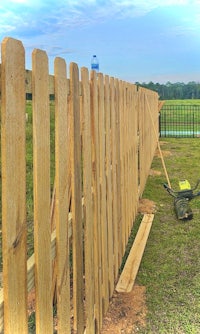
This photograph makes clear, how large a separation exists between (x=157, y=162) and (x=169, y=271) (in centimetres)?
619

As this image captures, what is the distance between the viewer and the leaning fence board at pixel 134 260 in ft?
9.48

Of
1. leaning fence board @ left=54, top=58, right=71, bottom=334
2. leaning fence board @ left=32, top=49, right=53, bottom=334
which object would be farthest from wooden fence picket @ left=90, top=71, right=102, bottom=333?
leaning fence board @ left=32, top=49, right=53, bottom=334

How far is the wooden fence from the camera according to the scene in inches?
45.3

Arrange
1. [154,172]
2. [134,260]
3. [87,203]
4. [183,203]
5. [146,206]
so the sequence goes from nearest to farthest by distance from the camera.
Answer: [87,203]
[134,260]
[183,203]
[146,206]
[154,172]

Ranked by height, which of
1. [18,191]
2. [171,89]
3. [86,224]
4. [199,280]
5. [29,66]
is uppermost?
[171,89]

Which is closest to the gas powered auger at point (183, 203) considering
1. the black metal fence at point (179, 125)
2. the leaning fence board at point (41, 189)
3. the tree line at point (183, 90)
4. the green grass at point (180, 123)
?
the leaning fence board at point (41, 189)

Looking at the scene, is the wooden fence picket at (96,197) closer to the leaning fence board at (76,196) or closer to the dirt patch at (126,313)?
the dirt patch at (126,313)

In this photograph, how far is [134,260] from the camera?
3287 millimetres

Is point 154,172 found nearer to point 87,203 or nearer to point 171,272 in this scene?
point 171,272

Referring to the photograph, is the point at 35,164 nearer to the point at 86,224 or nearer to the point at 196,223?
the point at 86,224

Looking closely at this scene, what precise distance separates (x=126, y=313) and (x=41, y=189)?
5.09 feet

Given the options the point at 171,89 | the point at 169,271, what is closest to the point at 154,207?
the point at 169,271

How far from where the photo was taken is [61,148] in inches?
63.1

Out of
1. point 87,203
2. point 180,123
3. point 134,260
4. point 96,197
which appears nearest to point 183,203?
point 134,260
